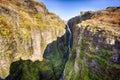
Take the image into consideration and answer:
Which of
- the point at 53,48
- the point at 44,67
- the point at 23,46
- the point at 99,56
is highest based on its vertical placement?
the point at 99,56

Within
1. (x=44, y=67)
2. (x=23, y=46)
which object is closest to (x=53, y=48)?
(x=44, y=67)

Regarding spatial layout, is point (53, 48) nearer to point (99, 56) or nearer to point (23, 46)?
point (23, 46)

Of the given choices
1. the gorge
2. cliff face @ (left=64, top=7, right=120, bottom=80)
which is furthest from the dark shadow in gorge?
cliff face @ (left=64, top=7, right=120, bottom=80)

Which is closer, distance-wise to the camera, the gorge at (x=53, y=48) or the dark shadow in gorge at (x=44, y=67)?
the gorge at (x=53, y=48)

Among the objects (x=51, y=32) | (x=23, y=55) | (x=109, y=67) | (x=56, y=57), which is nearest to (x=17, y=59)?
(x=23, y=55)

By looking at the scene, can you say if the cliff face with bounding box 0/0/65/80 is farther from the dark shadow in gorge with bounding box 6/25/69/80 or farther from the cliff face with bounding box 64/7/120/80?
the cliff face with bounding box 64/7/120/80

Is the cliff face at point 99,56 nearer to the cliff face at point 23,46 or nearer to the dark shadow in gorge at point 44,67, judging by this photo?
the dark shadow in gorge at point 44,67

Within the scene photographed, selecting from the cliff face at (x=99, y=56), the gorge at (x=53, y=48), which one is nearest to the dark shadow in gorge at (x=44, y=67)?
the gorge at (x=53, y=48)
